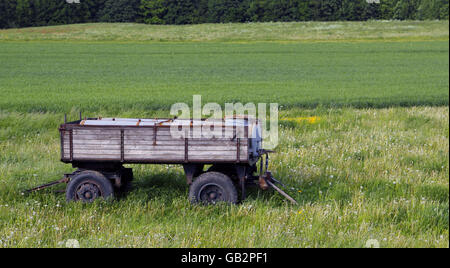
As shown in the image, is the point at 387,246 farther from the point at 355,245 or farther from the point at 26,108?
the point at 26,108

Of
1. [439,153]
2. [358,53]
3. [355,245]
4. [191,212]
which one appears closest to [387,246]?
[355,245]

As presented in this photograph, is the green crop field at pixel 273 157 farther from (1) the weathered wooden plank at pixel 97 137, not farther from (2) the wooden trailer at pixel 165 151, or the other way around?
(1) the weathered wooden plank at pixel 97 137

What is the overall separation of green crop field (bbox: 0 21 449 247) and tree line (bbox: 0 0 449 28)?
2.91 meters

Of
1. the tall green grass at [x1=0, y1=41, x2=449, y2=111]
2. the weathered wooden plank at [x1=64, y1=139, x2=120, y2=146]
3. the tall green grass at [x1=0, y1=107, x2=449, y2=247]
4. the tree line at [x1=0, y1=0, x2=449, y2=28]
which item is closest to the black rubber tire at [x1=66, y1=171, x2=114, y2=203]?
the tall green grass at [x1=0, y1=107, x2=449, y2=247]

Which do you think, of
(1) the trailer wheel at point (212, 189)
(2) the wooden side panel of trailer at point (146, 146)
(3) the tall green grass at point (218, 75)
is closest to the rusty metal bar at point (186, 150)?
(2) the wooden side panel of trailer at point (146, 146)

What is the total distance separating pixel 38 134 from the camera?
13820 mm

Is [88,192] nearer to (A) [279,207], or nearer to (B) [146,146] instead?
(B) [146,146]

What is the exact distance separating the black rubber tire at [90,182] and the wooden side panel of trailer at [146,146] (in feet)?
0.90

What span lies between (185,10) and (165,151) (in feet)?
77.6

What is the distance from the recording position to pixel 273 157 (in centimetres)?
1093

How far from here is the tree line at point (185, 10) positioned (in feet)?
92.5

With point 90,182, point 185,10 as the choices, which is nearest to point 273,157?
point 90,182

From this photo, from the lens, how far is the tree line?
28.2m

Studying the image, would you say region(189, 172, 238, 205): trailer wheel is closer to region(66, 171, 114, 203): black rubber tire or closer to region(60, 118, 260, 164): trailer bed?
region(60, 118, 260, 164): trailer bed
